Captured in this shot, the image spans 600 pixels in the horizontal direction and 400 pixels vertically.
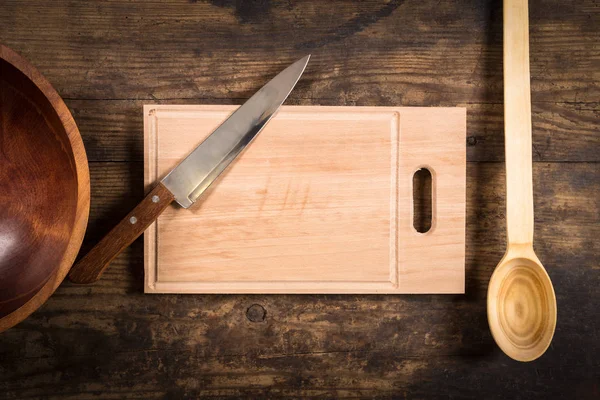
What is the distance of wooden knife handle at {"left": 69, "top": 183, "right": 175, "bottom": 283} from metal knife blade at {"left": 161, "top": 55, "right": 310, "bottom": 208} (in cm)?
3

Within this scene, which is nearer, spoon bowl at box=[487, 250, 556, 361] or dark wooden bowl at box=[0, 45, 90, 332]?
dark wooden bowl at box=[0, 45, 90, 332]

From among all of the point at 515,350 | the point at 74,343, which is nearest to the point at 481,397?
the point at 515,350

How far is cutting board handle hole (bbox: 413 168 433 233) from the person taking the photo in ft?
3.11

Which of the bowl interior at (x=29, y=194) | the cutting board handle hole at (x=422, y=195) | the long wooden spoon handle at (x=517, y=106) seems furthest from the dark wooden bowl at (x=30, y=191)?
the long wooden spoon handle at (x=517, y=106)

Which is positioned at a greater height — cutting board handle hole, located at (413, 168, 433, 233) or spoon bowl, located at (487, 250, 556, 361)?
cutting board handle hole, located at (413, 168, 433, 233)

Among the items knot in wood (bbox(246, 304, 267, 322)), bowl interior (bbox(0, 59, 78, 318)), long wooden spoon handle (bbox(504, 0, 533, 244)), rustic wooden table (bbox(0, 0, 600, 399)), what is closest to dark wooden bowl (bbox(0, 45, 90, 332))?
bowl interior (bbox(0, 59, 78, 318))

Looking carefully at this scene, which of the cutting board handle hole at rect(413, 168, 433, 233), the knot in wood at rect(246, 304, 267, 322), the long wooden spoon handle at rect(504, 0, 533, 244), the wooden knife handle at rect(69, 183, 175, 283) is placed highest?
the long wooden spoon handle at rect(504, 0, 533, 244)

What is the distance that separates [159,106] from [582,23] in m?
0.92

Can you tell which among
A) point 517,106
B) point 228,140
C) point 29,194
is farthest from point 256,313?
point 517,106

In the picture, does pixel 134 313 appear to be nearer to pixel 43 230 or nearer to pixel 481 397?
pixel 43 230

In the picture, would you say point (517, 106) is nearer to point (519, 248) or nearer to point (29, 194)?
point (519, 248)

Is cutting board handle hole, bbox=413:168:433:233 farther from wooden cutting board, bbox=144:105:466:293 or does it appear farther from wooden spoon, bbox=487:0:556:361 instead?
wooden spoon, bbox=487:0:556:361

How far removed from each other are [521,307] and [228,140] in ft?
2.30

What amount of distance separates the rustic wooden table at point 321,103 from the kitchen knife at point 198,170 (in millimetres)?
64
